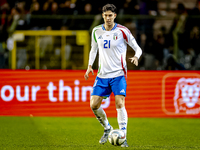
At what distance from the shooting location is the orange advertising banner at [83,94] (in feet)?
31.3

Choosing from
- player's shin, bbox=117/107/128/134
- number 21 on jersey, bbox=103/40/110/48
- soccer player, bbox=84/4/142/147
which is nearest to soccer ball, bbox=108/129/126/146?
player's shin, bbox=117/107/128/134

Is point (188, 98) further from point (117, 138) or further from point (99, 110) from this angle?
point (117, 138)

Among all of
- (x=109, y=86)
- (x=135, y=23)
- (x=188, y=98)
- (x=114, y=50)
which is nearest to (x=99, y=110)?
(x=109, y=86)

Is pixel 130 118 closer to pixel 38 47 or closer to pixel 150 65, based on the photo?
pixel 150 65

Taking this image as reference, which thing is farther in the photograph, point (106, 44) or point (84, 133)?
point (84, 133)

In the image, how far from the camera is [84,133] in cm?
701

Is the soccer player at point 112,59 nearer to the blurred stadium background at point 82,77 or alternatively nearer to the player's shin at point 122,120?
the player's shin at point 122,120

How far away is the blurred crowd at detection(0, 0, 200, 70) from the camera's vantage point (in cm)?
1102

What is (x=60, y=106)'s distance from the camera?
9602mm

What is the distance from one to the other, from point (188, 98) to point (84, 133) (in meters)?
3.56

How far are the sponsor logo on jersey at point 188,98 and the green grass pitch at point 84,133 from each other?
0.37 m

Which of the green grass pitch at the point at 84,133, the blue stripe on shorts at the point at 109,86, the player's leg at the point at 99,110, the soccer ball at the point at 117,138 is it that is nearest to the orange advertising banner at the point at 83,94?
the green grass pitch at the point at 84,133

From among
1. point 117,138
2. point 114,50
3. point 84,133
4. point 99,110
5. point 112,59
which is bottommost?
point 84,133

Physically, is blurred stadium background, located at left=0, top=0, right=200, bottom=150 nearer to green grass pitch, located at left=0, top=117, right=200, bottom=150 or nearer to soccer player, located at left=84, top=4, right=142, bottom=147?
green grass pitch, located at left=0, top=117, right=200, bottom=150
